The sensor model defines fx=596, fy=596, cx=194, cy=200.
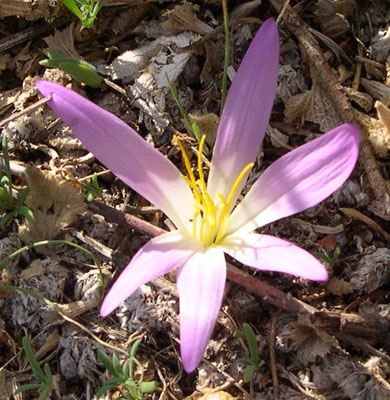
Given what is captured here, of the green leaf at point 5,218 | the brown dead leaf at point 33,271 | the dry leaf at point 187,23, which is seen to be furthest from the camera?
the dry leaf at point 187,23

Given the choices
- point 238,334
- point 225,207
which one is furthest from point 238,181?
point 238,334

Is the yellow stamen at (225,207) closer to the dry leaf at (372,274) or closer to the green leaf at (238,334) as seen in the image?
the green leaf at (238,334)

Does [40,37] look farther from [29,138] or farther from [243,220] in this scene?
[243,220]

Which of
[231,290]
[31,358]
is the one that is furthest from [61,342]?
[231,290]

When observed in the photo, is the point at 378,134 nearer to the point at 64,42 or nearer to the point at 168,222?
the point at 168,222

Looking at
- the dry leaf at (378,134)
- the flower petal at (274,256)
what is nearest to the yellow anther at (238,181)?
the flower petal at (274,256)
